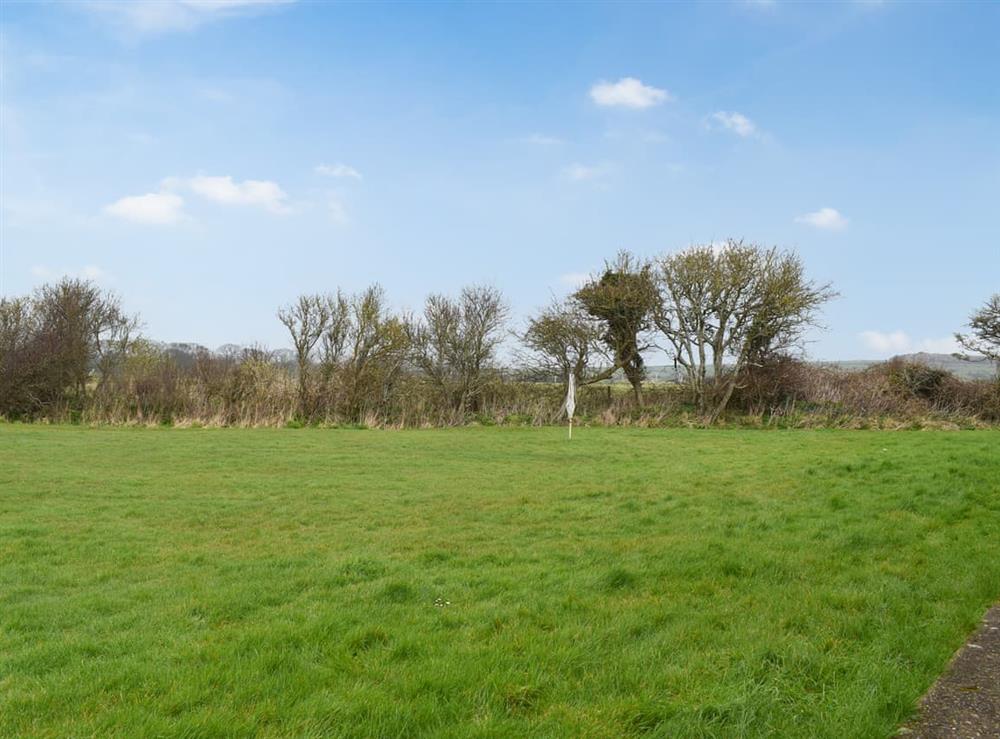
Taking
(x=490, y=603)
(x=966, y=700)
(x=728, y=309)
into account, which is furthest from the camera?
(x=728, y=309)

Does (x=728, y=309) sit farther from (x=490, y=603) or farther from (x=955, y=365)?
(x=490, y=603)

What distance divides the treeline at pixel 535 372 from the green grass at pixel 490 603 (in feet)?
54.9

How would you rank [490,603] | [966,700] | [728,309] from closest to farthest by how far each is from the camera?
[966,700] → [490,603] → [728,309]

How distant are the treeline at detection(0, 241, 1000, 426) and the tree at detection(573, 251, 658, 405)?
0.06m

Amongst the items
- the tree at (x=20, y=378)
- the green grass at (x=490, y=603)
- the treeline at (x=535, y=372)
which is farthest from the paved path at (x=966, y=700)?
the tree at (x=20, y=378)

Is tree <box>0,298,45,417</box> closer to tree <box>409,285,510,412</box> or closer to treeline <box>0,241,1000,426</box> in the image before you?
treeline <box>0,241,1000,426</box>

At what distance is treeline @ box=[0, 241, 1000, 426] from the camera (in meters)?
27.1

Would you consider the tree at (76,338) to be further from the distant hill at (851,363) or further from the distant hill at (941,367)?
the distant hill at (941,367)

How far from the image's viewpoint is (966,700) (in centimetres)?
355

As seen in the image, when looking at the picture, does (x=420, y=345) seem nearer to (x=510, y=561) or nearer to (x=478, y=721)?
(x=510, y=561)

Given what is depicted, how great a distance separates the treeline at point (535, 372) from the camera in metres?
27.1

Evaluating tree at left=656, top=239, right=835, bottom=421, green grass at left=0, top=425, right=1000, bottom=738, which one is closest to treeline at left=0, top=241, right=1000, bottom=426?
tree at left=656, top=239, right=835, bottom=421

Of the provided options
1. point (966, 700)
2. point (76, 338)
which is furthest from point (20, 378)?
point (966, 700)

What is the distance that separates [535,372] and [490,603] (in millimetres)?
24971
